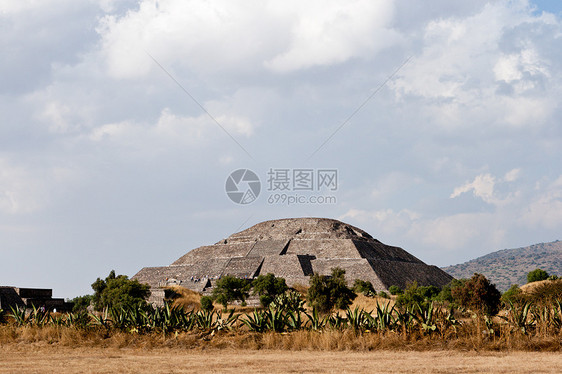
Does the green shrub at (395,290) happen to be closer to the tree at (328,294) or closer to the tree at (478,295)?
the tree at (328,294)

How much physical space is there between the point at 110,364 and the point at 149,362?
0.79 m

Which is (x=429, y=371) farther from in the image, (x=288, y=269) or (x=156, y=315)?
(x=288, y=269)

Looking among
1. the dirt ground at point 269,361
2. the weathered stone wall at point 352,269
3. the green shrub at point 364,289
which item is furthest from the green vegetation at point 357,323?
the weathered stone wall at point 352,269

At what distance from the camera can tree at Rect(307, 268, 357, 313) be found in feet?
157

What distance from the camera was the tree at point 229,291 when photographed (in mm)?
58906

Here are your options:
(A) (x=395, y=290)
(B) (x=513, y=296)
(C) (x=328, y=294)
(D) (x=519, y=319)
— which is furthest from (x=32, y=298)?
(D) (x=519, y=319)

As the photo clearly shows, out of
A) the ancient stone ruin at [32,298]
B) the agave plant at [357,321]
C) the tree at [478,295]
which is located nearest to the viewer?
the agave plant at [357,321]

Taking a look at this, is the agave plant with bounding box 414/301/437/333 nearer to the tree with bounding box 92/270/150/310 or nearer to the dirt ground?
the dirt ground

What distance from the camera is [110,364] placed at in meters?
12.2

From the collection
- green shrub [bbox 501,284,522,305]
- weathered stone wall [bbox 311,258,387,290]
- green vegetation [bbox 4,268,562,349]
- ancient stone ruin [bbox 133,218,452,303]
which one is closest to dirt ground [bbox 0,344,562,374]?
green vegetation [bbox 4,268,562,349]

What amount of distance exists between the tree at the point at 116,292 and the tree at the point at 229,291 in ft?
23.9

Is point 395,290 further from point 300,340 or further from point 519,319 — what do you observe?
point 300,340

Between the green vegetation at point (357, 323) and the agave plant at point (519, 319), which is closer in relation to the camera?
the green vegetation at point (357, 323)

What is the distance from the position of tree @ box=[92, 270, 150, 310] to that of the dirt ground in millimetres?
38788
